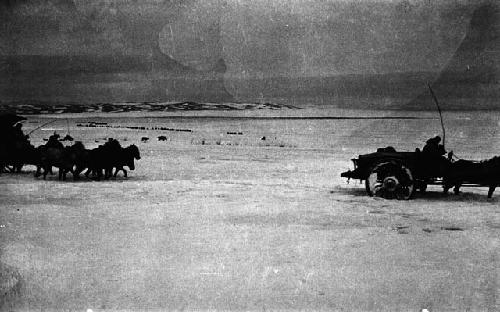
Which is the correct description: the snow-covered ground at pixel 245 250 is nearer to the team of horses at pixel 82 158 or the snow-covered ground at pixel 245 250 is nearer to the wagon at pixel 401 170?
the wagon at pixel 401 170

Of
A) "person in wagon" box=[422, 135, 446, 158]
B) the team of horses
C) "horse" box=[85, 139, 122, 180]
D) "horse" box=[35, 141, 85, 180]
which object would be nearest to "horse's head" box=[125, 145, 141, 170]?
the team of horses

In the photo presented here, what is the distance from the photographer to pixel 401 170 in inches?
511

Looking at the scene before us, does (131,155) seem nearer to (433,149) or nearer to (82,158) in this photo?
(82,158)

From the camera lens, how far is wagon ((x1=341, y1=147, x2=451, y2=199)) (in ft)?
42.5

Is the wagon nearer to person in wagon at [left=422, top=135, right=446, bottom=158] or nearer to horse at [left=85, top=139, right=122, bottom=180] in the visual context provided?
person in wagon at [left=422, top=135, right=446, bottom=158]

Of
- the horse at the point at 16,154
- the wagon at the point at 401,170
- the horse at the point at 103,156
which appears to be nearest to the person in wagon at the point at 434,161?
the wagon at the point at 401,170

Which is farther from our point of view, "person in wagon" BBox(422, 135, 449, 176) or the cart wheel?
the cart wheel

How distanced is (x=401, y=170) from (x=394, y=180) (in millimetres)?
288

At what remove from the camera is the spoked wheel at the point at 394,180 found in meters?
12.9

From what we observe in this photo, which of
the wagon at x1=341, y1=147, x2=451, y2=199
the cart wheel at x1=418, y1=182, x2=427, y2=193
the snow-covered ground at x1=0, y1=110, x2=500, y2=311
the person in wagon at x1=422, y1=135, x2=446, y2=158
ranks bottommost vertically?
the snow-covered ground at x1=0, y1=110, x2=500, y2=311

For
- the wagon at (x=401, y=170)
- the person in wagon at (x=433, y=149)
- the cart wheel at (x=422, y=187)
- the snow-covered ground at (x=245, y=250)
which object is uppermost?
the person in wagon at (x=433, y=149)

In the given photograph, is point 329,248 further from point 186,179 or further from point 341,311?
point 186,179

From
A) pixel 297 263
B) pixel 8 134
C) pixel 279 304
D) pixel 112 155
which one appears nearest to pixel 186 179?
pixel 112 155

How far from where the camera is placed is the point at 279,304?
19.3ft
